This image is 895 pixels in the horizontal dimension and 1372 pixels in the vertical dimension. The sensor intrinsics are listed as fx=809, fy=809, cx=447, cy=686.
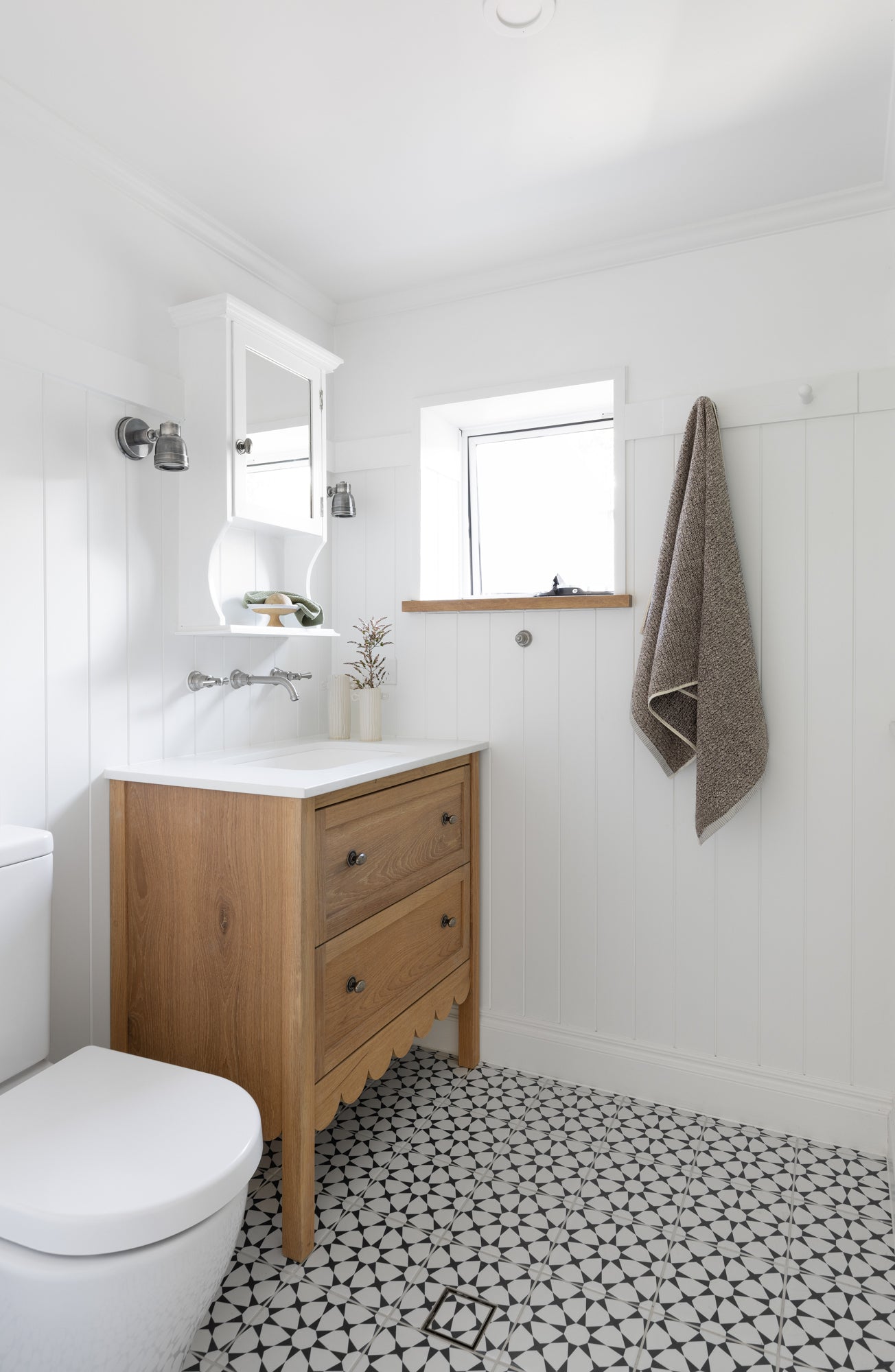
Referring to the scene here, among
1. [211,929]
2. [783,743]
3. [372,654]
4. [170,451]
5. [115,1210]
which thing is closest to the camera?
[115,1210]

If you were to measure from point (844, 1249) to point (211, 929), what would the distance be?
140cm

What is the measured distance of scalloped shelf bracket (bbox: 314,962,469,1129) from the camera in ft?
5.37

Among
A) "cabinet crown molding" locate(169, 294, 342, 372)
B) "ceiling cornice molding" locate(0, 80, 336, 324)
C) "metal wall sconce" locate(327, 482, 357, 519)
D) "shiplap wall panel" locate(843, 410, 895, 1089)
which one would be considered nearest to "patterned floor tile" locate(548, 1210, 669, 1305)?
"shiplap wall panel" locate(843, 410, 895, 1089)

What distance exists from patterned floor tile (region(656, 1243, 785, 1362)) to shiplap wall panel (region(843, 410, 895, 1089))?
0.63 m

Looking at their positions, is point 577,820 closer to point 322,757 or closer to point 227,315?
point 322,757

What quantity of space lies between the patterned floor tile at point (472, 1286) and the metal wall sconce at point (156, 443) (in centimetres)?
169

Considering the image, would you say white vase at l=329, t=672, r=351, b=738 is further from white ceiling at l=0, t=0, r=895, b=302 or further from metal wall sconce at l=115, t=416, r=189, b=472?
white ceiling at l=0, t=0, r=895, b=302

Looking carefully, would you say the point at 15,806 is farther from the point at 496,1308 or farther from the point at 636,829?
the point at 636,829

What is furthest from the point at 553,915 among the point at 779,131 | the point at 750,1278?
the point at 779,131

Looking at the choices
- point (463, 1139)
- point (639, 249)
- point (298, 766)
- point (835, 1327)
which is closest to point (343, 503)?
point (298, 766)

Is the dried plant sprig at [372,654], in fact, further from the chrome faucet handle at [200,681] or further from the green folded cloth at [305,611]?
the chrome faucet handle at [200,681]

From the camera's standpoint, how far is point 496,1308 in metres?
1.43

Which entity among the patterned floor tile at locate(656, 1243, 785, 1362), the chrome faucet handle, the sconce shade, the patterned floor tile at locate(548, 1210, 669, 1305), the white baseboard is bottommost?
the patterned floor tile at locate(656, 1243, 785, 1362)

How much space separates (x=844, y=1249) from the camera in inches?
62.1
